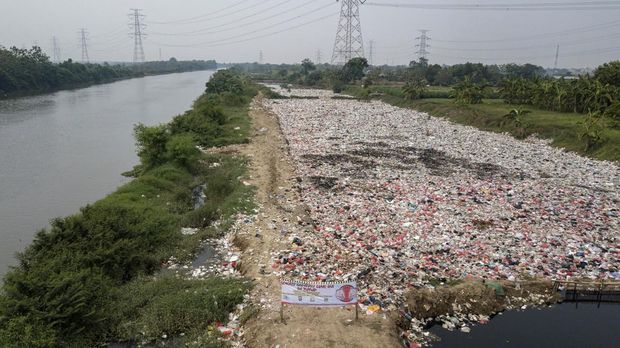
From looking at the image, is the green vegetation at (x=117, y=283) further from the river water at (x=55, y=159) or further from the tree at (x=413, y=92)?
the tree at (x=413, y=92)

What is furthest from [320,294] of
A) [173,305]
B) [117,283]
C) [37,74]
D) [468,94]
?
[37,74]

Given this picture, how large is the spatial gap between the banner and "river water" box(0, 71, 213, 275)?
7620mm

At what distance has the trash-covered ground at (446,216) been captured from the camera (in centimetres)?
923

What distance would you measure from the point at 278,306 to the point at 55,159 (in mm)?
19084

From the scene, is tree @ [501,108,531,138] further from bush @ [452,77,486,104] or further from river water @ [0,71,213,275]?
river water @ [0,71,213,275]

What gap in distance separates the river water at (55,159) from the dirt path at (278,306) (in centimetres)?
618

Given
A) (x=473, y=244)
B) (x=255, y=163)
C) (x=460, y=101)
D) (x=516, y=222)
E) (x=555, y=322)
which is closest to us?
(x=555, y=322)

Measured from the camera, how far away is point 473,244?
34.6 ft

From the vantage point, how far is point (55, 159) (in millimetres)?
21688

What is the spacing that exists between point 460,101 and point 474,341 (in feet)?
109

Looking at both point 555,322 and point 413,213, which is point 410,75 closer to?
point 413,213

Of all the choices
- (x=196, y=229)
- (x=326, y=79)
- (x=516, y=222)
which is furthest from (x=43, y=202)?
(x=326, y=79)

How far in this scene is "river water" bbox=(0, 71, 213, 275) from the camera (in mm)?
14219

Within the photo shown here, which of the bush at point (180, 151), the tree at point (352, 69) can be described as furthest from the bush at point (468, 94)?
the tree at point (352, 69)
